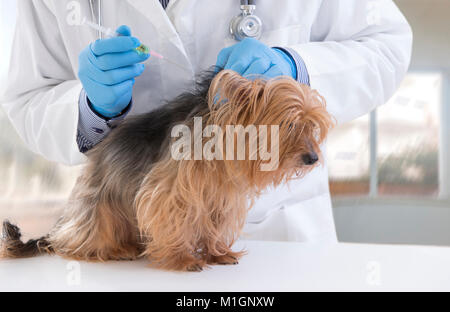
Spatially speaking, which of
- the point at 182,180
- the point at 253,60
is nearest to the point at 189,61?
the point at 253,60

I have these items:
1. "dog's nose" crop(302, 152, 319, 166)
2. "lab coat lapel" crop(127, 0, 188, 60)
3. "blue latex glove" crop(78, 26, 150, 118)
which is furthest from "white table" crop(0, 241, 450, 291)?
"lab coat lapel" crop(127, 0, 188, 60)

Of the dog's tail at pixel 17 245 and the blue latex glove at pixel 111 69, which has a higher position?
the blue latex glove at pixel 111 69

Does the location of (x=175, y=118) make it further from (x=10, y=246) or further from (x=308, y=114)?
(x=10, y=246)

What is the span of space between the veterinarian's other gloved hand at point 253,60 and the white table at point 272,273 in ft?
1.27

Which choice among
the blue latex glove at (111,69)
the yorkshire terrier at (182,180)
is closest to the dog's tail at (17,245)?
the yorkshire terrier at (182,180)

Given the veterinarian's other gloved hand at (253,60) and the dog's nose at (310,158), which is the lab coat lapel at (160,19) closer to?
the veterinarian's other gloved hand at (253,60)

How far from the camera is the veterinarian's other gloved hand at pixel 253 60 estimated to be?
0.91 m

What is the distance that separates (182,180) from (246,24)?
45cm

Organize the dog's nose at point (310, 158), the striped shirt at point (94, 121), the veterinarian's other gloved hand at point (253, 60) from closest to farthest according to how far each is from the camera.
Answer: the dog's nose at point (310, 158)
the veterinarian's other gloved hand at point (253, 60)
the striped shirt at point (94, 121)

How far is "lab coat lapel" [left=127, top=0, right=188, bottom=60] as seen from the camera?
3.51 ft

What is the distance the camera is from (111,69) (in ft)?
3.20

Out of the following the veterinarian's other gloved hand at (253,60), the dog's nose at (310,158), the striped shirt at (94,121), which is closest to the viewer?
the dog's nose at (310,158)

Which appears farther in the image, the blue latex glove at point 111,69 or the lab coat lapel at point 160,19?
the lab coat lapel at point 160,19

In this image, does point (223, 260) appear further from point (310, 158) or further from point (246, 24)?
point (246, 24)
